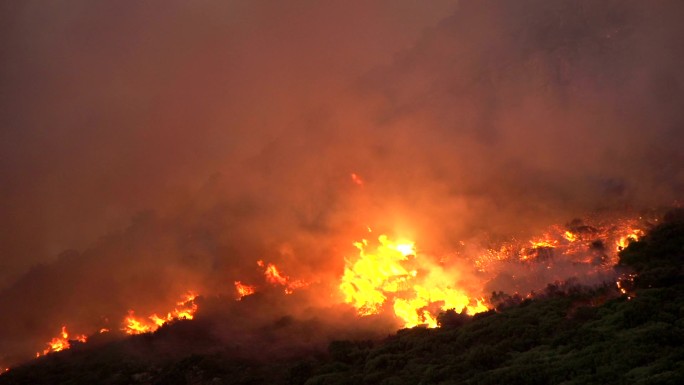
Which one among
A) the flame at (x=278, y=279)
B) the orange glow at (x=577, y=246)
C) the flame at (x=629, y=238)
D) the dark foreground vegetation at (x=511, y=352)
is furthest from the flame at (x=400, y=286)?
the flame at (x=629, y=238)

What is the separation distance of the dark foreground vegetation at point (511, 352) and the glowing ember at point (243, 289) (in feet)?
30.3

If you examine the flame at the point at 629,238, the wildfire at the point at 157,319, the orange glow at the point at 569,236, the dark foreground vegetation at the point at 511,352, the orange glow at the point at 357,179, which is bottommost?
the dark foreground vegetation at the point at 511,352

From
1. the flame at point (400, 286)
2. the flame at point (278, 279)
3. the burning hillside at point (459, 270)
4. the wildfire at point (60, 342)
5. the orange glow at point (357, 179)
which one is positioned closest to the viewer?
the burning hillside at point (459, 270)

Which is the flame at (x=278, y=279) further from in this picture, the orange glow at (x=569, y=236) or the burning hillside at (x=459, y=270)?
the orange glow at (x=569, y=236)

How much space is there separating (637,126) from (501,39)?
78.6ft

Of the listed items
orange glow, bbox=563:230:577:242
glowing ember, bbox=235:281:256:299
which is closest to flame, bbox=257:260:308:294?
glowing ember, bbox=235:281:256:299

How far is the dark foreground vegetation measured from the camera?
19547 mm

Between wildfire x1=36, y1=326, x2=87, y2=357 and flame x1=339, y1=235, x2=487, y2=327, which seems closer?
flame x1=339, y1=235, x2=487, y2=327

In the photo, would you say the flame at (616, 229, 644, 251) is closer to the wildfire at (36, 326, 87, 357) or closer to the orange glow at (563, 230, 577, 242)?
the orange glow at (563, 230, 577, 242)

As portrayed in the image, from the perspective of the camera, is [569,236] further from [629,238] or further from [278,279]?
[278,279]

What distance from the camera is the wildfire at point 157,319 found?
50.0 m

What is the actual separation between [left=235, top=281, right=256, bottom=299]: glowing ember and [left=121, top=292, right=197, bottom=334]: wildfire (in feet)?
14.8

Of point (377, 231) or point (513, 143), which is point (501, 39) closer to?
point (513, 143)

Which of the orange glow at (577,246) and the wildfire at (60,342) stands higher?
the wildfire at (60,342)
